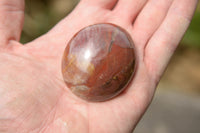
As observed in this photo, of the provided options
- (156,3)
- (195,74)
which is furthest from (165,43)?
(195,74)

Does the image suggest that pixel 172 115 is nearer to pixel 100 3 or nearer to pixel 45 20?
pixel 100 3

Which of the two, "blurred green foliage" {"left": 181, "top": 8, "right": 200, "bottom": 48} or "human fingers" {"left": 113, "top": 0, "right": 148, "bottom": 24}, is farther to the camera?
"blurred green foliage" {"left": 181, "top": 8, "right": 200, "bottom": 48}

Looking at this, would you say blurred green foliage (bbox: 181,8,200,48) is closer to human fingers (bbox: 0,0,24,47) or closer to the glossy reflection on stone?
the glossy reflection on stone

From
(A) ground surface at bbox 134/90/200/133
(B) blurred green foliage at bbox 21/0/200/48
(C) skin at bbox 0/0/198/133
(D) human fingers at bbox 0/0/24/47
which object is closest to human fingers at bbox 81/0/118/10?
(C) skin at bbox 0/0/198/133

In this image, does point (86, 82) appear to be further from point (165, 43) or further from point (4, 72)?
point (165, 43)

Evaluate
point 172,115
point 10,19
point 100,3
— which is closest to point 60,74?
point 10,19

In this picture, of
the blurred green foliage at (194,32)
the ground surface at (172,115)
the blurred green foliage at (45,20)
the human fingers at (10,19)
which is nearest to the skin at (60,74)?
the human fingers at (10,19)

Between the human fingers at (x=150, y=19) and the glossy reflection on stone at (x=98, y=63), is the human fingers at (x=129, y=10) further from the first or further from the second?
the glossy reflection on stone at (x=98, y=63)
